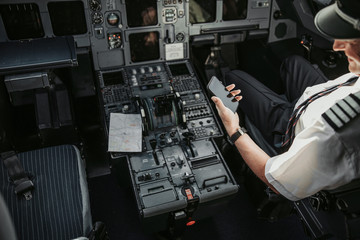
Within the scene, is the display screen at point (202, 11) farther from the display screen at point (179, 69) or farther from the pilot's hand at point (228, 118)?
the pilot's hand at point (228, 118)

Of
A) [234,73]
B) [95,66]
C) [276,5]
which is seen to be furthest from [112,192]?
[276,5]

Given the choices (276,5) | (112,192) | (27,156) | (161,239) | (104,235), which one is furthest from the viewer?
(276,5)

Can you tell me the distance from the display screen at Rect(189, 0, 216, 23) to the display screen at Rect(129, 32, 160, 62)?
0.44m

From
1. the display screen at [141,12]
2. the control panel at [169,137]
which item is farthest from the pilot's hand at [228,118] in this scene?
the display screen at [141,12]

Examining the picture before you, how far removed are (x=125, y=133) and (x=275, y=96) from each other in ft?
4.45

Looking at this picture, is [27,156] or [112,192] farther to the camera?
[112,192]

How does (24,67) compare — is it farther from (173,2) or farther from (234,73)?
(234,73)

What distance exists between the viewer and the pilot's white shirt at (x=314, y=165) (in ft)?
4.49

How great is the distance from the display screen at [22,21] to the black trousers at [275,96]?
1895 millimetres

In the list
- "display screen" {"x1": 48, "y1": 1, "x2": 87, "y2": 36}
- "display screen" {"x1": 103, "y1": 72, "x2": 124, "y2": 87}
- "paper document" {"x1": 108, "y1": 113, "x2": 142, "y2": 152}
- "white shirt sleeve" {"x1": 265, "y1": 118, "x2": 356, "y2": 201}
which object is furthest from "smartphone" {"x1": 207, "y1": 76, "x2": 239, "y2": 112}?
"display screen" {"x1": 48, "y1": 1, "x2": 87, "y2": 36}

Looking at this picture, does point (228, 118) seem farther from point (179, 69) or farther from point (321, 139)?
point (179, 69)

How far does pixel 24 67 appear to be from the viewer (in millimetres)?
2416

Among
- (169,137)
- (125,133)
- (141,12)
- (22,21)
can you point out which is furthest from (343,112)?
(22,21)

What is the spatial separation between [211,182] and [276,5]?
2.27 metres
